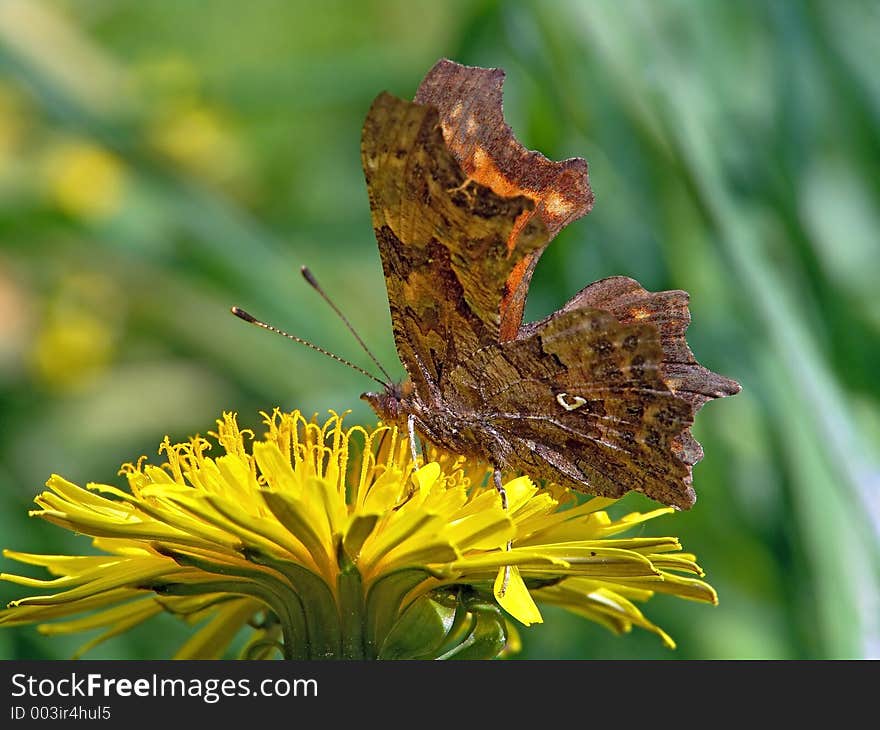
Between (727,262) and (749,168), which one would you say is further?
(749,168)

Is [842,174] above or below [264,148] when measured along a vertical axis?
below

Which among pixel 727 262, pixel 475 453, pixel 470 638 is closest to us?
pixel 470 638

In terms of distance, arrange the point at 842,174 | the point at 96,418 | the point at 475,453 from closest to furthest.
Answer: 1. the point at 475,453
2. the point at 842,174
3. the point at 96,418

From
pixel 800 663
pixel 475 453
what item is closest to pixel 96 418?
pixel 475 453

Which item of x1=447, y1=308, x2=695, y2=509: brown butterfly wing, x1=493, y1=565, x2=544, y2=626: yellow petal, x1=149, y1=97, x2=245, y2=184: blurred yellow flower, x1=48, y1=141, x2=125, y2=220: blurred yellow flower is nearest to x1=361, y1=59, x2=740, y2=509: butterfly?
x1=447, y1=308, x2=695, y2=509: brown butterfly wing

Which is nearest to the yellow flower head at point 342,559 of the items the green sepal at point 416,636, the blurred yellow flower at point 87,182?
the green sepal at point 416,636

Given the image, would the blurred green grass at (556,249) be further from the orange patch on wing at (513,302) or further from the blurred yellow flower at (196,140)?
the orange patch on wing at (513,302)

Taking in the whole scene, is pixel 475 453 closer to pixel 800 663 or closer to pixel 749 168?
pixel 800 663
